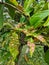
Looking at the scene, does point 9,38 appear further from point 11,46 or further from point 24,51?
point 24,51

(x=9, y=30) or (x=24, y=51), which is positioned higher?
(x=9, y=30)

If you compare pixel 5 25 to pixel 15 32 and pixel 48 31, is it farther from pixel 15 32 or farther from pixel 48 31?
pixel 48 31

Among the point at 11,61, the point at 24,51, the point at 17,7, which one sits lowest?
the point at 24,51

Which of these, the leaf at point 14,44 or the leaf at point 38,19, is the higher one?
the leaf at point 38,19

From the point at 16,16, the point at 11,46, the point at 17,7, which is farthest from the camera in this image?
the point at 16,16

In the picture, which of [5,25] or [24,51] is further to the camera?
[24,51]

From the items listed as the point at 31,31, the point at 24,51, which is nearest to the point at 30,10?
the point at 31,31

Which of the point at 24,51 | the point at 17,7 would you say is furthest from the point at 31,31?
the point at 24,51

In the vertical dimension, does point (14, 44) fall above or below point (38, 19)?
below

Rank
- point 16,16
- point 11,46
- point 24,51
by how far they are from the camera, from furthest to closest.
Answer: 1. point 24,51
2. point 16,16
3. point 11,46

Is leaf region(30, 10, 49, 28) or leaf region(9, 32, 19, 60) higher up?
leaf region(30, 10, 49, 28)
